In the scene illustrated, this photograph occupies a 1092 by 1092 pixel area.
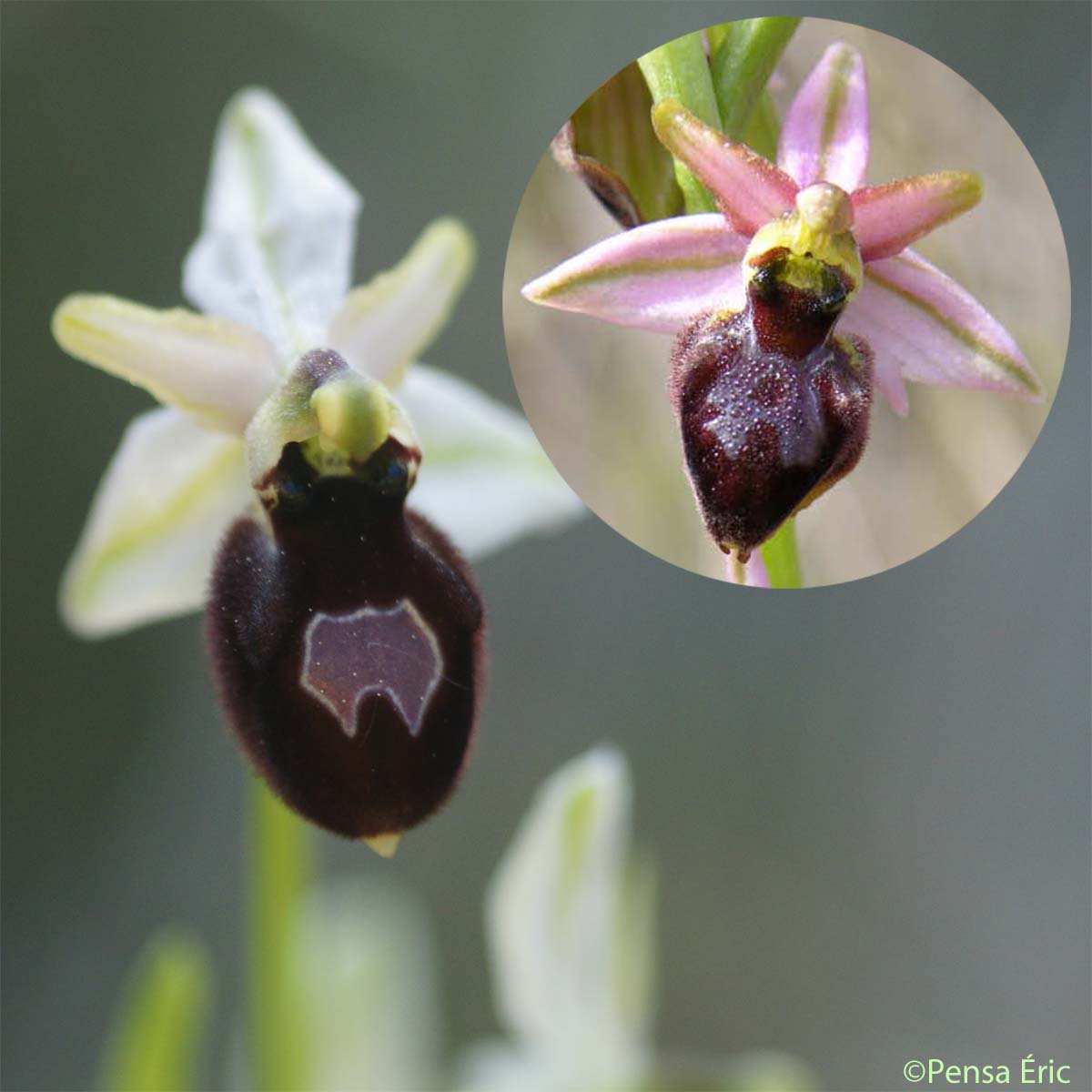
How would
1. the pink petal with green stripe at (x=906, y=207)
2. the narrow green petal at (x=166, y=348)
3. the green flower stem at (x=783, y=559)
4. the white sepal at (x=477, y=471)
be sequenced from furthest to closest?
1. the white sepal at (x=477, y=471)
2. the narrow green petal at (x=166, y=348)
3. the green flower stem at (x=783, y=559)
4. the pink petal with green stripe at (x=906, y=207)

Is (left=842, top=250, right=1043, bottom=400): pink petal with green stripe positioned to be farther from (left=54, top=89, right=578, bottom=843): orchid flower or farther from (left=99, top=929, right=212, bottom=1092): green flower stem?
(left=99, top=929, right=212, bottom=1092): green flower stem

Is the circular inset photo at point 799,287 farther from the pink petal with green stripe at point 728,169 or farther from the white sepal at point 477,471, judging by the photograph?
the white sepal at point 477,471

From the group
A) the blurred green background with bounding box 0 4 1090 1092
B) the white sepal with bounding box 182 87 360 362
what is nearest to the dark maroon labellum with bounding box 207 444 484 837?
the white sepal with bounding box 182 87 360 362

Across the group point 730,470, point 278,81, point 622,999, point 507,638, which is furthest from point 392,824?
point 278,81

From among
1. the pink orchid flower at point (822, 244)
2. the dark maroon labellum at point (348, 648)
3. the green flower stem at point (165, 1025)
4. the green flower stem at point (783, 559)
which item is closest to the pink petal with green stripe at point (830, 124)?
the pink orchid flower at point (822, 244)

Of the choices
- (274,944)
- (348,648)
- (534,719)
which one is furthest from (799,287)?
(534,719)

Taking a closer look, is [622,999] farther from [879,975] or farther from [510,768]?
[879,975]
